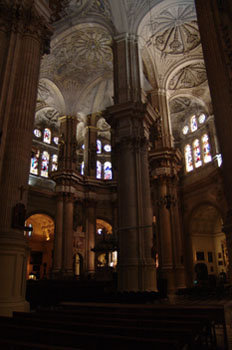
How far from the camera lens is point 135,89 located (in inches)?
665

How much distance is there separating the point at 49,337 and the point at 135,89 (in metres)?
15.1

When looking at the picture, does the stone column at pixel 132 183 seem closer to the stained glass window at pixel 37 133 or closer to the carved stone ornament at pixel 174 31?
the carved stone ornament at pixel 174 31

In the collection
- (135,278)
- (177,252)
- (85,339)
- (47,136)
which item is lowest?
(85,339)

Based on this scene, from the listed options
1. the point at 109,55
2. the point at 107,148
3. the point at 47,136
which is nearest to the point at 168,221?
the point at 109,55

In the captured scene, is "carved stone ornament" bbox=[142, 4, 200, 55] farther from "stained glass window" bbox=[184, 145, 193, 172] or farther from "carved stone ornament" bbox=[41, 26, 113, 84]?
"stained glass window" bbox=[184, 145, 193, 172]

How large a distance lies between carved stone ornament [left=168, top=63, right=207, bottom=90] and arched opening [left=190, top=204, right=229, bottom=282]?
11.0 metres

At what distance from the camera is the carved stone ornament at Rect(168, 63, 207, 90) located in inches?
966

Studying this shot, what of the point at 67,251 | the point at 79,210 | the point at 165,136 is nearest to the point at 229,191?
the point at 165,136

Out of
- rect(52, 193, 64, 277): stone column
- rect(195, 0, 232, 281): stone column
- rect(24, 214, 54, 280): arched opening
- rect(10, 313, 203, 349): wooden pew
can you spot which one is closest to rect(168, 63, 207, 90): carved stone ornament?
rect(52, 193, 64, 277): stone column

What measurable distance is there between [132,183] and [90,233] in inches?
516

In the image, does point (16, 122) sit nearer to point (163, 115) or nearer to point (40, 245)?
point (163, 115)

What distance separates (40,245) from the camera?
3056 centimetres

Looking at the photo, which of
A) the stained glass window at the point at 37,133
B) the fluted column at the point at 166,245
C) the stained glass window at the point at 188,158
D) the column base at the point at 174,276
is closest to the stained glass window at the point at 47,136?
the stained glass window at the point at 37,133

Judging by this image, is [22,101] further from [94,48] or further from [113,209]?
[113,209]
